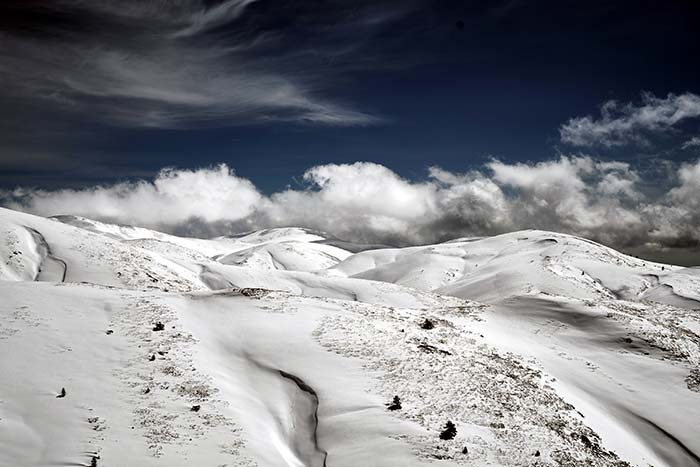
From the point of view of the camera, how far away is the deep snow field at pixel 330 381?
A: 1700 centimetres

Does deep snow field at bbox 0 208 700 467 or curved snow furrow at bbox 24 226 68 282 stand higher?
curved snow furrow at bbox 24 226 68 282

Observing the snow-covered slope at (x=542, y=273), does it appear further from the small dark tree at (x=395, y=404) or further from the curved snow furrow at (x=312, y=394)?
the curved snow furrow at (x=312, y=394)

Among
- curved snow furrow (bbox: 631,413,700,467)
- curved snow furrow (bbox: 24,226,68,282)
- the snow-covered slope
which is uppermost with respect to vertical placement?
the snow-covered slope

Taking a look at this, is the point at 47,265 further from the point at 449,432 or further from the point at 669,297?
the point at 669,297

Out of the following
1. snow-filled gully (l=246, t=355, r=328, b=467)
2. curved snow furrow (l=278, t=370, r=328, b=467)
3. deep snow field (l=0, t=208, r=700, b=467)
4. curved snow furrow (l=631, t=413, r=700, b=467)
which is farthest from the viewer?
curved snow furrow (l=631, t=413, r=700, b=467)

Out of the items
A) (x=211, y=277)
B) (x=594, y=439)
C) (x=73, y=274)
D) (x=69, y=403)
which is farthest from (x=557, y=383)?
(x=211, y=277)

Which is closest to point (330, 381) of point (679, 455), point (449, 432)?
point (449, 432)

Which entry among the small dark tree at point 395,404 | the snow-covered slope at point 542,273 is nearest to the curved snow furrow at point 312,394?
the small dark tree at point 395,404

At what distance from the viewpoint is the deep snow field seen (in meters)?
17.0

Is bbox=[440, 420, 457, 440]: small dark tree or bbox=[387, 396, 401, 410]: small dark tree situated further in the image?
bbox=[387, 396, 401, 410]: small dark tree

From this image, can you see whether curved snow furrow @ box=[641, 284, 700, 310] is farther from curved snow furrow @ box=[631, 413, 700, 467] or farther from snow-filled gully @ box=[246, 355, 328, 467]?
snow-filled gully @ box=[246, 355, 328, 467]

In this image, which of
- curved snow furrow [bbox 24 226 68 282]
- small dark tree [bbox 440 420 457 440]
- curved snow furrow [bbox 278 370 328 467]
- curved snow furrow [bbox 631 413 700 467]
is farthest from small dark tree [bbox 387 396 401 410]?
curved snow furrow [bbox 24 226 68 282]

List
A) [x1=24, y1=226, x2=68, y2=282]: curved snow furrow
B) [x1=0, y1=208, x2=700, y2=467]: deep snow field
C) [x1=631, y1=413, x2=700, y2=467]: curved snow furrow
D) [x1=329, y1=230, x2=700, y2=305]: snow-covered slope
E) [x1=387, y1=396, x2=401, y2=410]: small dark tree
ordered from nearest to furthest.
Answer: [x1=0, y1=208, x2=700, y2=467]: deep snow field → [x1=387, y1=396, x2=401, y2=410]: small dark tree → [x1=631, y1=413, x2=700, y2=467]: curved snow furrow → [x1=24, y1=226, x2=68, y2=282]: curved snow furrow → [x1=329, y1=230, x2=700, y2=305]: snow-covered slope

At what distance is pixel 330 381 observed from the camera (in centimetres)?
2352
